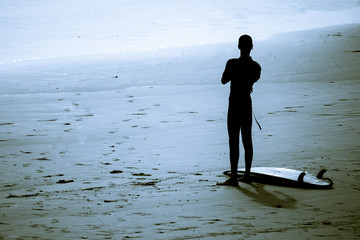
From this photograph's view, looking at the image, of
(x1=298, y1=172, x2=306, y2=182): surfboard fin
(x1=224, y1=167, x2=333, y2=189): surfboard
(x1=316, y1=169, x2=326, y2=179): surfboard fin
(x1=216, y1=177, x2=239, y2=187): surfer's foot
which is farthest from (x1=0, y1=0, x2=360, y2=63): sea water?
(x1=298, y1=172, x2=306, y2=182): surfboard fin

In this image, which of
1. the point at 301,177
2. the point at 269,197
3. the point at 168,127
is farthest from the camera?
the point at 168,127

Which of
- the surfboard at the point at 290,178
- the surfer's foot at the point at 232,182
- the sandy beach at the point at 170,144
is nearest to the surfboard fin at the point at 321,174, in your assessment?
the surfboard at the point at 290,178

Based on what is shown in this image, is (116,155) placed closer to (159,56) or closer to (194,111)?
(194,111)

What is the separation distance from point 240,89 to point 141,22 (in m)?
18.2

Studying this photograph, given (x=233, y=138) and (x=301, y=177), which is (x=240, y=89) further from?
(x=301, y=177)

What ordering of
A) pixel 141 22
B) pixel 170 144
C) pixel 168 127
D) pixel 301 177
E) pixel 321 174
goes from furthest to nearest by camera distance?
pixel 141 22 → pixel 168 127 → pixel 170 144 → pixel 321 174 → pixel 301 177

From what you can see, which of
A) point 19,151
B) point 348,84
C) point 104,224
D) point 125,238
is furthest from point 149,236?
point 348,84

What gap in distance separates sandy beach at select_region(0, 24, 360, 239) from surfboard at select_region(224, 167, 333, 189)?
129 millimetres

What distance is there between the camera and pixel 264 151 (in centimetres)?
776

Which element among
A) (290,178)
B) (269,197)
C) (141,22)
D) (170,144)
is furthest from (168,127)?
(141,22)

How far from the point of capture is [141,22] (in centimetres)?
2348

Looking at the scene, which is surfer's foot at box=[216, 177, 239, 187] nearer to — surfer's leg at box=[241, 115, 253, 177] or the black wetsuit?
the black wetsuit

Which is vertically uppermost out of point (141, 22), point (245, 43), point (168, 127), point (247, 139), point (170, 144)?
point (141, 22)

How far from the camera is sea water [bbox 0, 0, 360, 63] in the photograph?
1925 cm
